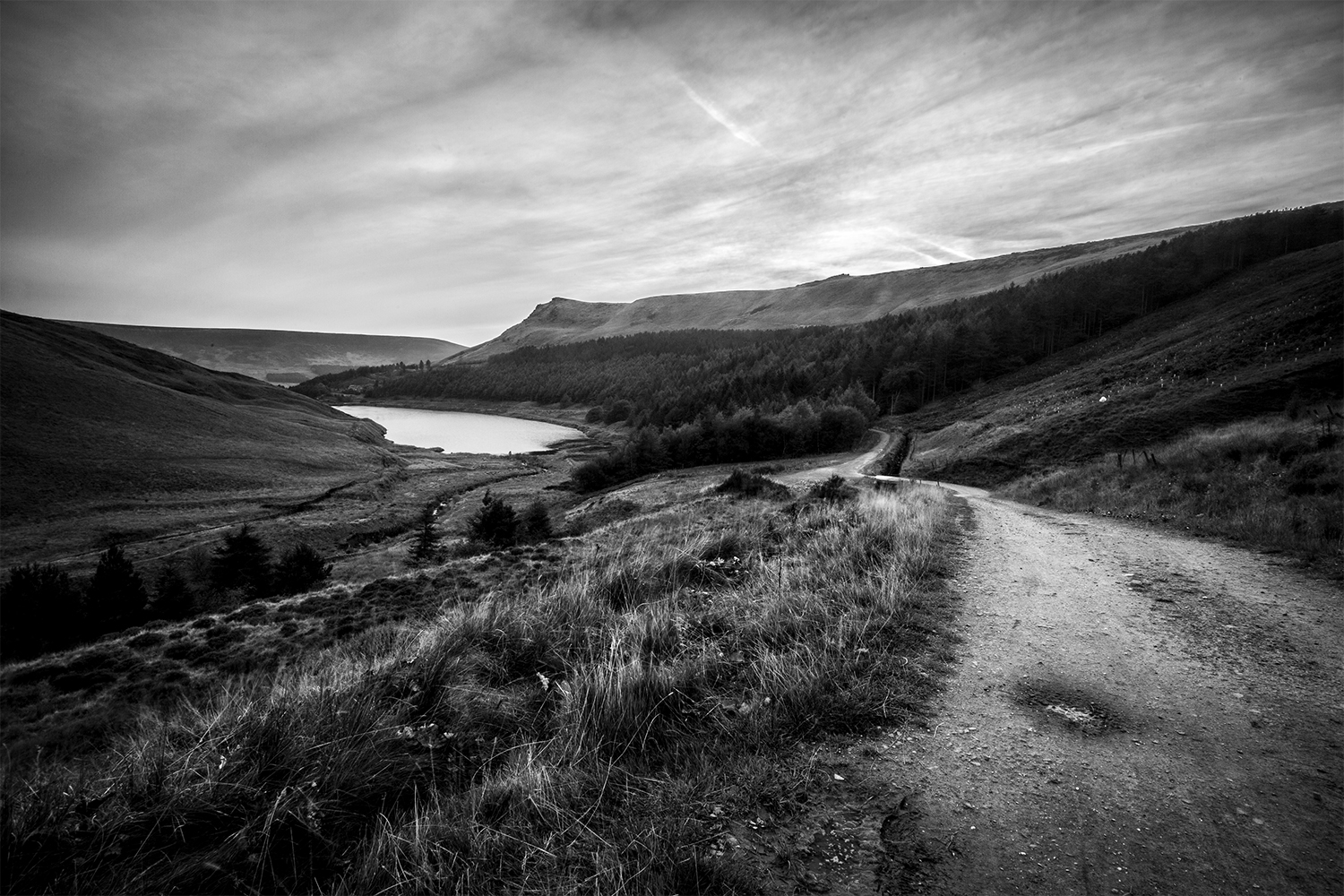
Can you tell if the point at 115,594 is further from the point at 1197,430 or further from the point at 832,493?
the point at 1197,430

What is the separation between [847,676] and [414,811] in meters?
3.65

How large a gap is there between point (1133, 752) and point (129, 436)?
Answer: 279 ft

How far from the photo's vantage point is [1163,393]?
130 feet

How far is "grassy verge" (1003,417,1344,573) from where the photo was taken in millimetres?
10375

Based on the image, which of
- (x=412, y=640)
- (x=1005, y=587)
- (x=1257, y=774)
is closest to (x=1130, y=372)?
(x=1005, y=587)

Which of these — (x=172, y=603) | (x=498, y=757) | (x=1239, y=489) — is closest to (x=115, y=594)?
(x=172, y=603)

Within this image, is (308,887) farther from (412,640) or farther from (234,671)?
(234,671)

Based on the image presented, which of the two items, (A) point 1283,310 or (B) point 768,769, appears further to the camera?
(A) point 1283,310

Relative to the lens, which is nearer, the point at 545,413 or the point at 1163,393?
the point at 1163,393

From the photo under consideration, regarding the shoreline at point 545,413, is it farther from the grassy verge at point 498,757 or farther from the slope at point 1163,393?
the grassy verge at point 498,757

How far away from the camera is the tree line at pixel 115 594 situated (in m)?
19.7

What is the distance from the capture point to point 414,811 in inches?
130

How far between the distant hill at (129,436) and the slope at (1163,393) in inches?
2608

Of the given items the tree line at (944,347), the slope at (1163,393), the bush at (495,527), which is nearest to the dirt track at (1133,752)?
the bush at (495,527)
